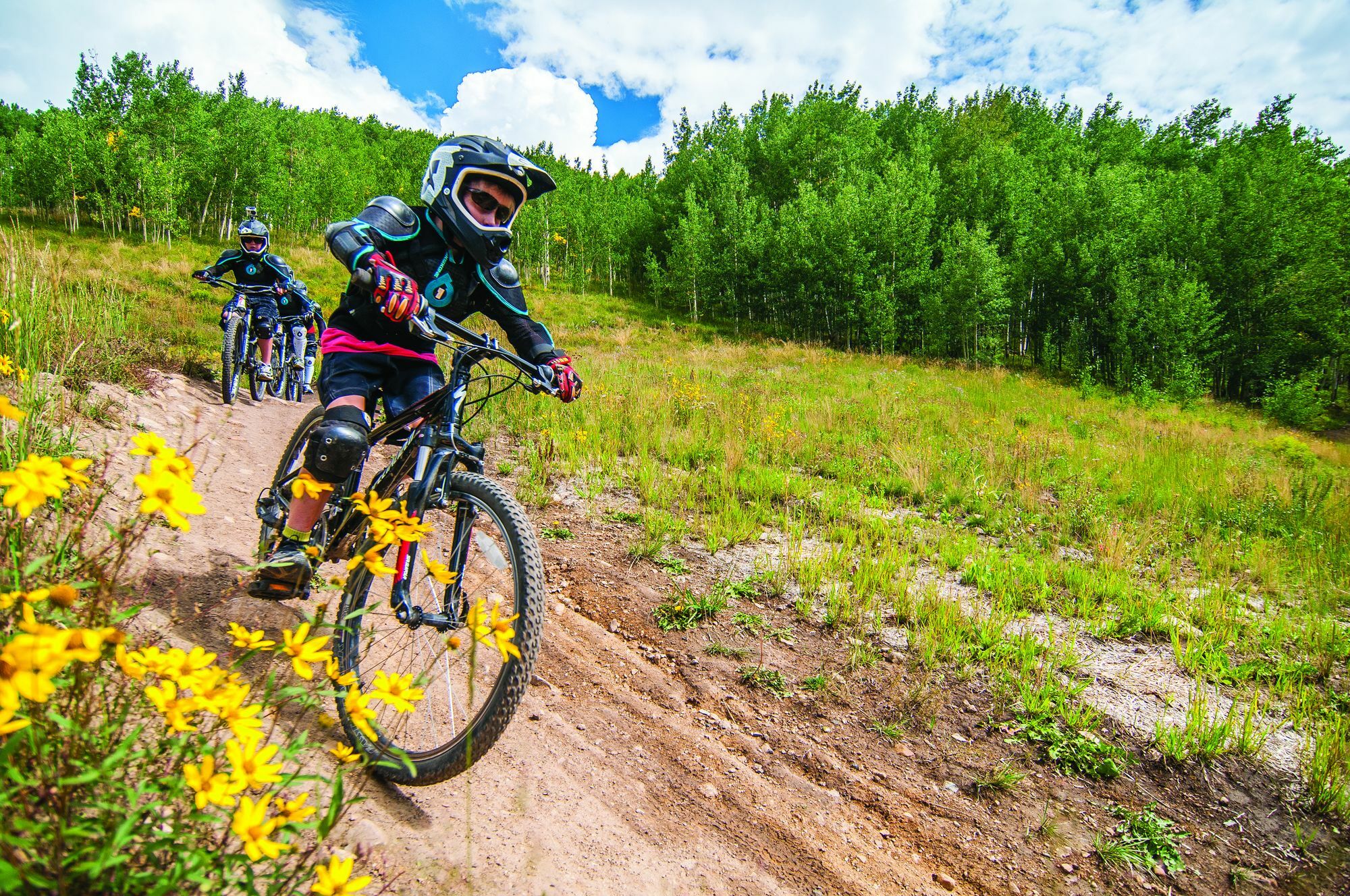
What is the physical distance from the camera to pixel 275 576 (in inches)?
108

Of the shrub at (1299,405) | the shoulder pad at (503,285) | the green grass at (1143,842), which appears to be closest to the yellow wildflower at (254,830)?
the shoulder pad at (503,285)

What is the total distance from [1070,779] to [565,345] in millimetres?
22020

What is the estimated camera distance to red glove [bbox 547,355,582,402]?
2.82m

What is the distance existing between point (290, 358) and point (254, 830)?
1017 cm

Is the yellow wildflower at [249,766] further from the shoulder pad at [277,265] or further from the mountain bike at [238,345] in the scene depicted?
the shoulder pad at [277,265]

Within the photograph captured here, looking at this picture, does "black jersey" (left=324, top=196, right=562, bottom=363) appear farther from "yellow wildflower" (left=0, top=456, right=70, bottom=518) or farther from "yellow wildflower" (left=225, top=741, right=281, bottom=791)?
"yellow wildflower" (left=225, top=741, right=281, bottom=791)

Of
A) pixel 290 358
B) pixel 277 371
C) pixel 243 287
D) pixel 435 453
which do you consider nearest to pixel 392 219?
pixel 435 453

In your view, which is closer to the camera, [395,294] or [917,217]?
[395,294]

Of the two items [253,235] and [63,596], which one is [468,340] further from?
[253,235]

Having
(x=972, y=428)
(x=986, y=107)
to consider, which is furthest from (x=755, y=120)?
(x=972, y=428)

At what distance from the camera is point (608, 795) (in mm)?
2600

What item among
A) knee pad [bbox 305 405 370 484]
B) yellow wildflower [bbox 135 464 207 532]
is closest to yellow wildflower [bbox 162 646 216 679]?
yellow wildflower [bbox 135 464 207 532]

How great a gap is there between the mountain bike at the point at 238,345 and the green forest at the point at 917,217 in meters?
29.5

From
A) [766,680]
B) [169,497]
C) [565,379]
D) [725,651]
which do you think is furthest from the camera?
[725,651]
